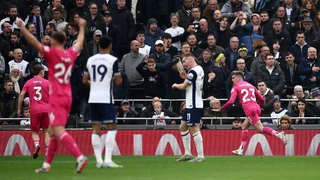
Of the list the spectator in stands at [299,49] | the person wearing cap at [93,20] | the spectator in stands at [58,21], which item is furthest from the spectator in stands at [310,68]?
the spectator in stands at [58,21]

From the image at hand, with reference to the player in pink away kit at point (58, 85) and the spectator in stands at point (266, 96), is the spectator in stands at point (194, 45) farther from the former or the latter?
the player in pink away kit at point (58, 85)

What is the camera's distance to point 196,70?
22438 mm

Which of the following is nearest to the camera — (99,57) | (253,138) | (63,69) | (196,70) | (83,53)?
(63,69)

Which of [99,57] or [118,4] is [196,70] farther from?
[118,4]

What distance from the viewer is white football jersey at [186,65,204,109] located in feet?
73.5

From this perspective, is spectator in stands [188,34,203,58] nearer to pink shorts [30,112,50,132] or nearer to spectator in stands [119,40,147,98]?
spectator in stands [119,40,147,98]

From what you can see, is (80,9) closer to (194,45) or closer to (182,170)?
(194,45)

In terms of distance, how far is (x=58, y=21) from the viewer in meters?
32.4

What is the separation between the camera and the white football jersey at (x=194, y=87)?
73.5 feet

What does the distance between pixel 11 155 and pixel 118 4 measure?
6.68 m

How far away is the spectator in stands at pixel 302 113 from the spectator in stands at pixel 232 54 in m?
2.56

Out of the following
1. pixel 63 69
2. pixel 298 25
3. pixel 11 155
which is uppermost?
pixel 298 25

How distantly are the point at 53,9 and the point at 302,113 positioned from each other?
9479 millimetres

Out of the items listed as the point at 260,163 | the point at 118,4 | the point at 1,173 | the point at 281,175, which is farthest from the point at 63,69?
the point at 118,4
